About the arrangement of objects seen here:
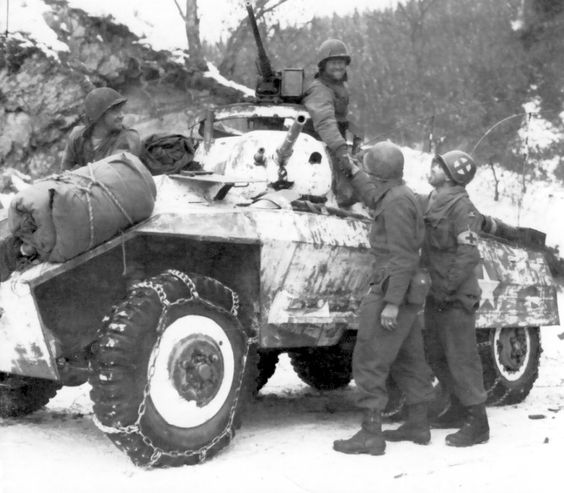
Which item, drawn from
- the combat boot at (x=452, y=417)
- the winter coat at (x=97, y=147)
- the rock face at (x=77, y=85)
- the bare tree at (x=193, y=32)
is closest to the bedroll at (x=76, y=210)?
the winter coat at (x=97, y=147)

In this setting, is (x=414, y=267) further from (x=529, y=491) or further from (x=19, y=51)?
(x=19, y=51)

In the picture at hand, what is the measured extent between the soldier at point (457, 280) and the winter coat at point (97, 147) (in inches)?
84.4

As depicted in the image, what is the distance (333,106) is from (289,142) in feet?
2.81

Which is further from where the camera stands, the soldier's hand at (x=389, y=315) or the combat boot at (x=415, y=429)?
the combat boot at (x=415, y=429)

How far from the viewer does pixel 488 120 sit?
18953mm

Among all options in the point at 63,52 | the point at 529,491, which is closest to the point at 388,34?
the point at 63,52

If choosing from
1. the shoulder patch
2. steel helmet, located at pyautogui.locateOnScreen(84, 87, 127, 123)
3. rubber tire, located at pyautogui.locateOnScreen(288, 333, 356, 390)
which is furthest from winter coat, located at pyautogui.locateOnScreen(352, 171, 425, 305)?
rubber tire, located at pyautogui.locateOnScreen(288, 333, 356, 390)

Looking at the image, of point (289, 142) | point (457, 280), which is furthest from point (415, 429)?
point (289, 142)

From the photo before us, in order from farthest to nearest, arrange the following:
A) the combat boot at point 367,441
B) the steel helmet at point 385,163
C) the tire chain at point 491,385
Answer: the tire chain at point 491,385, the steel helmet at point 385,163, the combat boot at point 367,441

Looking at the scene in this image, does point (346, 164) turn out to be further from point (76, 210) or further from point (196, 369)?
point (76, 210)

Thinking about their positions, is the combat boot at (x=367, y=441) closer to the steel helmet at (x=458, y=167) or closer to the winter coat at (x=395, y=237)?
the winter coat at (x=395, y=237)

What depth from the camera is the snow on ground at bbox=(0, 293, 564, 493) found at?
17.0ft

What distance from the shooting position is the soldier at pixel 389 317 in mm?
6066

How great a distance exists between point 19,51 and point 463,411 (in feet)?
31.2
